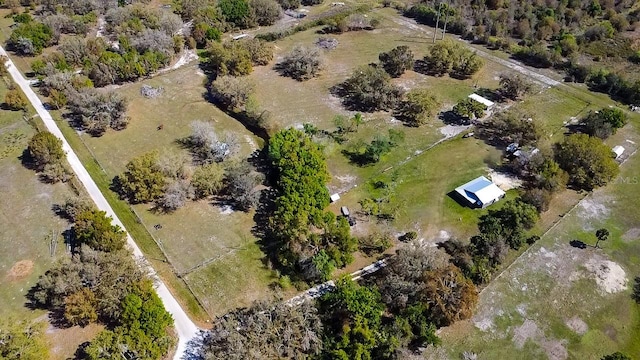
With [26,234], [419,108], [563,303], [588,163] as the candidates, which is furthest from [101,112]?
[588,163]

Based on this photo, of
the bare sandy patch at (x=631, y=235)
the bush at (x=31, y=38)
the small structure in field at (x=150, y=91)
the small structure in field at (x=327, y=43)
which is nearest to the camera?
the bare sandy patch at (x=631, y=235)

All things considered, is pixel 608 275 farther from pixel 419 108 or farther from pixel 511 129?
pixel 419 108

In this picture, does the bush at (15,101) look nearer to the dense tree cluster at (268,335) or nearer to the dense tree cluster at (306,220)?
the dense tree cluster at (306,220)

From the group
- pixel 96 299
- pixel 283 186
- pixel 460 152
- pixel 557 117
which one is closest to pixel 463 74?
pixel 557 117

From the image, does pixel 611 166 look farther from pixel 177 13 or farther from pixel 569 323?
pixel 177 13

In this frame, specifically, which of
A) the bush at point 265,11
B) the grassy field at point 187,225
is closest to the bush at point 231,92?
the grassy field at point 187,225

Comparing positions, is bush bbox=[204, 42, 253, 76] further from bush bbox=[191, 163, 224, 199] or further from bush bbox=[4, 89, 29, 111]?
bush bbox=[4, 89, 29, 111]

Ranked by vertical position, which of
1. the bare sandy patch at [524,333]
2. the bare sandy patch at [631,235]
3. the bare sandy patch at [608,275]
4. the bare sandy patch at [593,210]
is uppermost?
the bare sandy patch at [593,210]
